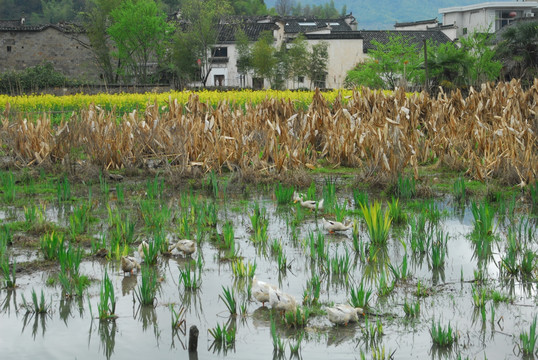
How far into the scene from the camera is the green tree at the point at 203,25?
5875 cm

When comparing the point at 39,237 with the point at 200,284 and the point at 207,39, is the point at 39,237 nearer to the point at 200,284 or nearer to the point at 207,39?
the point at 200,284

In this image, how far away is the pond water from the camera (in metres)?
4.25

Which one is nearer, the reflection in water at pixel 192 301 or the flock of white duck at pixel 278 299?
the flock of white duck at pixel 278 299

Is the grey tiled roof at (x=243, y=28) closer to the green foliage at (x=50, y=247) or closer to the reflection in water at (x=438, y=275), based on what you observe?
the green foliage at (x=50, y=247)

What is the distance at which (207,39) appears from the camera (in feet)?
195

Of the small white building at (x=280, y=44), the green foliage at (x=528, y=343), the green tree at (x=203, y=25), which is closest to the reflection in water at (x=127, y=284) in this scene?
the green foliage at (x=528, y=343)

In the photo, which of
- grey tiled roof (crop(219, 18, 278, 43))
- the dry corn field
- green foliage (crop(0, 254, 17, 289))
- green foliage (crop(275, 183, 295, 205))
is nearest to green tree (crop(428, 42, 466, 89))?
the dry corn field

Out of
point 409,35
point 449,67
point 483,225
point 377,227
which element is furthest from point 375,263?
point 409,35

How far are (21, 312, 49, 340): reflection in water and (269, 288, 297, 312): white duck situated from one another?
1.43 metres

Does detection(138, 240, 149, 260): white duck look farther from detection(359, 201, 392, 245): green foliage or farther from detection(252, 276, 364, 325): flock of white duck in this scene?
detection(359, 201, 392, 245): green foliage

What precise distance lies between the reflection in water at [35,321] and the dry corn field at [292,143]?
5.08m

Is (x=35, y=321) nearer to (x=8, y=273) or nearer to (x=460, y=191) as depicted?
(x=8, y=273)

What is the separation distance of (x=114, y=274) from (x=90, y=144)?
5.65 metres

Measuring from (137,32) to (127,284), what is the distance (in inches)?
1985
